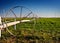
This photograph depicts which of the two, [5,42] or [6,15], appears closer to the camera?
[5,42]

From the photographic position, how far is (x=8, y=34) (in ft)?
18.4

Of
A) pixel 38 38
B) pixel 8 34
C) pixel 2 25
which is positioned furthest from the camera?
pixel 8 34

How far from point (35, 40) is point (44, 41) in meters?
0.24

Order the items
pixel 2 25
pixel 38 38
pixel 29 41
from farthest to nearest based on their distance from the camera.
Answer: pixel 38 38
pixel 29 41
pixel 2 25

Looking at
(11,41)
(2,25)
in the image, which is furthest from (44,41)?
A: (2,25)

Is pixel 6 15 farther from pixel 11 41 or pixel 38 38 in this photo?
pixel 38 38

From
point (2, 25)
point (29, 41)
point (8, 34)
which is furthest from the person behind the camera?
point (8, 34)

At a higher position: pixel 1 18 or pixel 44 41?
pixel 1 18

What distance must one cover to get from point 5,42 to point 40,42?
0.83m

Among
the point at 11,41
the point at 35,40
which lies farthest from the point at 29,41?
the point at 11,41

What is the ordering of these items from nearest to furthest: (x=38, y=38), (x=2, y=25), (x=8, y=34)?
(x=2, y=25) → (x=38, y=38) → (x=8, y=34)

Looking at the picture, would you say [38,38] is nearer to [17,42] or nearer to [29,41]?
[29,41]

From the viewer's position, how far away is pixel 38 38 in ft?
16.9

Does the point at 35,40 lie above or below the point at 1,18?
below
